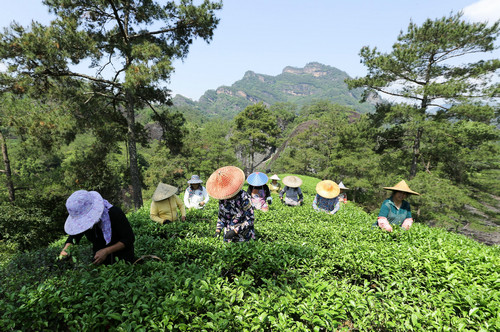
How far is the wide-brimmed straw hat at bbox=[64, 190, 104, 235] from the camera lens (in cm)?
246

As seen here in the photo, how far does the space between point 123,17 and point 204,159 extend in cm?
1934

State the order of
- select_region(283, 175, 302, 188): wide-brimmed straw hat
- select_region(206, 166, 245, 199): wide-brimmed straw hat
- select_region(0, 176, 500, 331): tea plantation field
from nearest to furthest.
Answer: select_region(0, 176, 500, 331): tea plantation field < select_region(206, 166, 245, 199): wide-brimmed straw hat < select_region(283, 175, 302, 188): wide-brimmed straw hat

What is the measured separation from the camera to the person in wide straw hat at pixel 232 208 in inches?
154

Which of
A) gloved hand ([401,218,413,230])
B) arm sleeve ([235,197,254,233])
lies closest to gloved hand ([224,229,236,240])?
arm sleeve ([235,197,254,233])

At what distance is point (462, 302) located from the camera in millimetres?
2123

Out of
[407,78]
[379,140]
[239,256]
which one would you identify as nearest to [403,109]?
[407,78]

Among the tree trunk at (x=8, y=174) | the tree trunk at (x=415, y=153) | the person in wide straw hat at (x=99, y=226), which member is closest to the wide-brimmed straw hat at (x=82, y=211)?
the person in wide straw hat at (x=99, y=226)

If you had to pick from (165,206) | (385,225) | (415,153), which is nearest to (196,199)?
(165,206)

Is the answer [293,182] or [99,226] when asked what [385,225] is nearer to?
[293,182]

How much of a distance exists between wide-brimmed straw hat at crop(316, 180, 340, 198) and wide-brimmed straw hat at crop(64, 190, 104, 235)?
19.7ft

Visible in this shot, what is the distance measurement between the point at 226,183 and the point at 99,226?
196cm

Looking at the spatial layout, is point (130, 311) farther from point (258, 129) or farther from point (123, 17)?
point (258, 129)

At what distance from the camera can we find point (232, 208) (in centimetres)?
401

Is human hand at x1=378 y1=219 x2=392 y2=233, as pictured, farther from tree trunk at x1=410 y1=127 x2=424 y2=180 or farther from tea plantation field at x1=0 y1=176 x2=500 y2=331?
tree trunk at x1=410 y1=127 x2=424 y2=180
